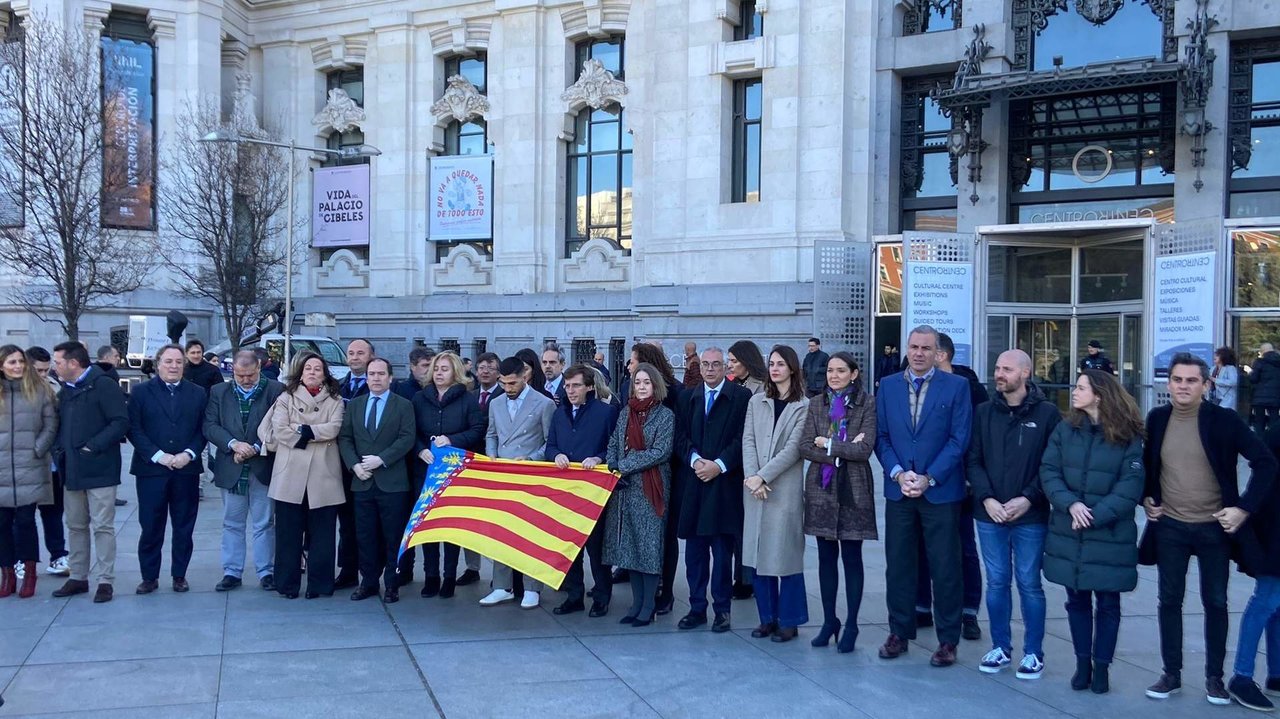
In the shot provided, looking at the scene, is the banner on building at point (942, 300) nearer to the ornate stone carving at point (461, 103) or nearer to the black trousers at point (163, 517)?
the ornate stone carving at point (461, 103)

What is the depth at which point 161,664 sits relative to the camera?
22.0ft

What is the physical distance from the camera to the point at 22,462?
27.8 ft

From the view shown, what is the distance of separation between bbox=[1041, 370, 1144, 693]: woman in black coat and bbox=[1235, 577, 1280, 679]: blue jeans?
0.67 m

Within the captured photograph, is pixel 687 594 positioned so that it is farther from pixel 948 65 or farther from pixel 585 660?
pixel 948 65

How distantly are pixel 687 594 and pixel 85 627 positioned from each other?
4.44 m

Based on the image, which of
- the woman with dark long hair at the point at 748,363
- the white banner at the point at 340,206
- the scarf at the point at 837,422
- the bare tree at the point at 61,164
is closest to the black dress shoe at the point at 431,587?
the woman with dark long hair at the point at 748,363

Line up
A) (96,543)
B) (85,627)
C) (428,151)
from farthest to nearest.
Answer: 1. (428,151)
2. (96,543)
3. (85,627)

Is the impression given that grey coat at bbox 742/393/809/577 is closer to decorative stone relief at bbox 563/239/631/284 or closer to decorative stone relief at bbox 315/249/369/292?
→ decorative stone relief at bbox 563/239/631/284

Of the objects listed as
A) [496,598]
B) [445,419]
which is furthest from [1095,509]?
[445,419]

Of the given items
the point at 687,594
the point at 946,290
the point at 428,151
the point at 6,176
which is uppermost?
the point at 428,151

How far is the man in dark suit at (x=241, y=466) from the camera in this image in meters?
8.84

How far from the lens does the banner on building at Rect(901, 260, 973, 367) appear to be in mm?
21141

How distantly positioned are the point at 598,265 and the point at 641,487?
21992 millimetres

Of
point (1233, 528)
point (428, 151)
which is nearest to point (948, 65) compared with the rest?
point (428, 151)
